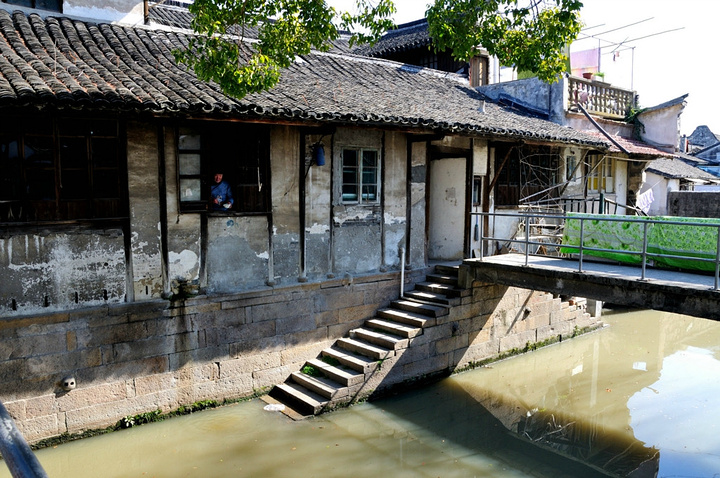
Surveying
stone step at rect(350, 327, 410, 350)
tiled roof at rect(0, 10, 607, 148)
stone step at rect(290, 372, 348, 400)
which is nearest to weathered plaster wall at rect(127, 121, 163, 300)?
tiled roof at rect(0, 10, 607, 148)

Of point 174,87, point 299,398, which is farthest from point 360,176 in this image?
point 299,398

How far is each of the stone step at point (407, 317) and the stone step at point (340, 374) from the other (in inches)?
64.0

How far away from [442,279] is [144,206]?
657 cm

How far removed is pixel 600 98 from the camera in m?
17.9

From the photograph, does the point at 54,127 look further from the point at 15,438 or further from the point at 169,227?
the point at 15,438

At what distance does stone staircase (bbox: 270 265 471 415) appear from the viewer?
9.83 metres

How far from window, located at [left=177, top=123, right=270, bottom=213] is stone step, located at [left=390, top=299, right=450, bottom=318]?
12.1 ft

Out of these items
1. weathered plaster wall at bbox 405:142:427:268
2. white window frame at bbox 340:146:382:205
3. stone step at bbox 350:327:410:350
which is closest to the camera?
stone step at bbox 350:327:410:350

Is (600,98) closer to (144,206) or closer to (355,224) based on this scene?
(355,224)

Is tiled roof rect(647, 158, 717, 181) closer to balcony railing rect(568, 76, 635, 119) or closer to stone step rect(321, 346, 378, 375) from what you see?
balcony railing rect(568, 76, 635, 119)

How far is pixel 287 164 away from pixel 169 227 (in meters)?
2.48

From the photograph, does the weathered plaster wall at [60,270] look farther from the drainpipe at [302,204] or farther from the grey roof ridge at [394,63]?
the grey roof ridge at [394,63]

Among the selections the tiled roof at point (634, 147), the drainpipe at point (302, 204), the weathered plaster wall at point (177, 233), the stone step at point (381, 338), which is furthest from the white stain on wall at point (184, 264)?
the tiled roof at point (634, 147)

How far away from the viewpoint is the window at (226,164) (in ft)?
30.6
